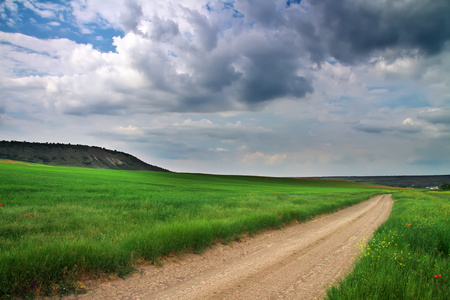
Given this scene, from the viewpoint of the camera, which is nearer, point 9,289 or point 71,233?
point 9,289

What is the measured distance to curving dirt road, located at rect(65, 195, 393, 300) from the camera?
17.8 feet

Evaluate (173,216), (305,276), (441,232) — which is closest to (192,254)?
(305,276)

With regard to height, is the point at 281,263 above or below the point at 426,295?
below

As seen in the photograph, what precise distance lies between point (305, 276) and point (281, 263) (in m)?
1.03

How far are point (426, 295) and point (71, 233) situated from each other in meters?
9.08

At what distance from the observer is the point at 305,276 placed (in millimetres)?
6488

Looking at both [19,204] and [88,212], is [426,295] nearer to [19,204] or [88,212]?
[88,212]

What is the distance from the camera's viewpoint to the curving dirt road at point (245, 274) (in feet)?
17.8

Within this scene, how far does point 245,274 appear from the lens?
6539mm

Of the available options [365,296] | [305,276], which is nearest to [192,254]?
[305,276]

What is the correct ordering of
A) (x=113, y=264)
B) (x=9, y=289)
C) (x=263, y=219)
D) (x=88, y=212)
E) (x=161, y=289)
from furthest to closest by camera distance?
(x=263, y=219)
(x=88, y=212)
(x=113, y=264)
(x=161, y=289)
(x=9, y=289)

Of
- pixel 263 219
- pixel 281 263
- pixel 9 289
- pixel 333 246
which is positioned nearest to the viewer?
pixel 9 289

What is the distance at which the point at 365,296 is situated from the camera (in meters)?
4.46

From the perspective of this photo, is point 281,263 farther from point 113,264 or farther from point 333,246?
point 113,264
